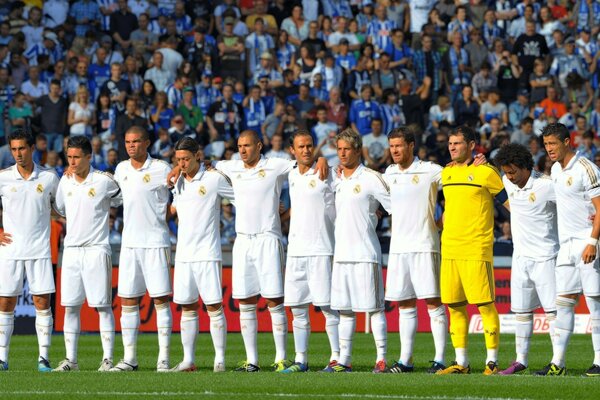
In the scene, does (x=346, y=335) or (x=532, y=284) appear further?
(x=346, y=335)

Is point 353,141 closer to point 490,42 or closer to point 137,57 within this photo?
point 137,57

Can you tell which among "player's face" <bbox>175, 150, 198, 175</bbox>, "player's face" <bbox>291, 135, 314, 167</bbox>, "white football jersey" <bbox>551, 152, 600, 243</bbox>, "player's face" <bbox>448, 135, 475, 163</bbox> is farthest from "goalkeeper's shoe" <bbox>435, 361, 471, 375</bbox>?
"player's face" <bbox>175, 150, 198, 175</bbox>

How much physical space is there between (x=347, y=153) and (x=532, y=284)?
250cm

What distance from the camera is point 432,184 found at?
1438 cm

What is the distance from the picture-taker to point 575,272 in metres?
13.8

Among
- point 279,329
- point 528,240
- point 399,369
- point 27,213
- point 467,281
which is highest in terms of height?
point 27,213

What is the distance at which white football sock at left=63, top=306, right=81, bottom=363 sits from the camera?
588 inches

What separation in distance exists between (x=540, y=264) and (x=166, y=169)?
4.38 metres

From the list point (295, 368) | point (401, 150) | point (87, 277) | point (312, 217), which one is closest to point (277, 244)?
point (312, 217)

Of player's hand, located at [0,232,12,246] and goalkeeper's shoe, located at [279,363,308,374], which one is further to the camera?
player's hand, located at [0,232,12,246]

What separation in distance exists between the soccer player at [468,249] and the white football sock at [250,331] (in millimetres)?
2177

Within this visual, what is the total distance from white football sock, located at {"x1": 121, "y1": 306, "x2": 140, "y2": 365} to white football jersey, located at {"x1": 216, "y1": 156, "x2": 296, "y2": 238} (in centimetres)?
153

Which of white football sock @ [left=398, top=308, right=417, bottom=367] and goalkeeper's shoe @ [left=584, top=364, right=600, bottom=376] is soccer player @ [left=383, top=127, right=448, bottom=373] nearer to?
white football sock @ [left=398, top=308, right=417, bottom=367]

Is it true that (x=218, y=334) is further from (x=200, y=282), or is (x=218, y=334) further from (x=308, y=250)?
(x=308, y=250)
